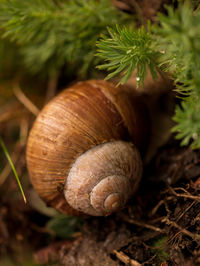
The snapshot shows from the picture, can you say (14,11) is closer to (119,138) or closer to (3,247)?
(119,138)

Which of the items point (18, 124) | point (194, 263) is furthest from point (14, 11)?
point (194, 263)

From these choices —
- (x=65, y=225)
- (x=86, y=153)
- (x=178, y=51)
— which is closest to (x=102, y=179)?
(x=86, y=153)

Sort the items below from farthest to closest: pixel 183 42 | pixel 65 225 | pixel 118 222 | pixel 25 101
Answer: pixel 25 101 < pixel 65 225 < pixel 118 222 < pixel 183 42

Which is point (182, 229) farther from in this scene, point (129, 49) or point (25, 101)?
point (25, 101)

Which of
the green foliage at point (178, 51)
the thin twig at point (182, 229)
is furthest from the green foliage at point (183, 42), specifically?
the thin twig at point (182, 229)

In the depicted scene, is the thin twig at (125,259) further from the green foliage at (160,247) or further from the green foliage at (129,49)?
the green foliage at (129,49)
